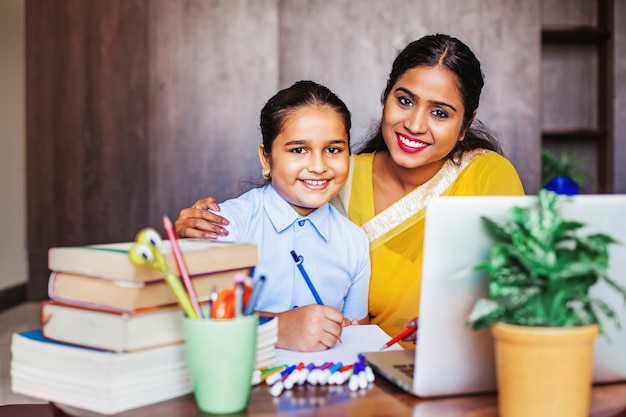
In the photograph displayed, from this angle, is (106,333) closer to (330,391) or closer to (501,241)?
(330,391)

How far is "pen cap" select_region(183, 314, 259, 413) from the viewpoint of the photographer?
0.78m

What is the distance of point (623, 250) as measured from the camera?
88 centimetres

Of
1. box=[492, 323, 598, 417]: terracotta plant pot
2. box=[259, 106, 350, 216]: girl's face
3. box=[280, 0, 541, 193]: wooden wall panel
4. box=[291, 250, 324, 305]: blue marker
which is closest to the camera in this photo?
box=[492, 323, 598, 417]: terracotta plant pot

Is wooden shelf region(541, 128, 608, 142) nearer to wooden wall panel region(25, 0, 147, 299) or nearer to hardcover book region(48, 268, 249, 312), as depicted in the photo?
wooden wall panel region(25, 0, 147, 299)

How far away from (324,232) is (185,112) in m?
2.83

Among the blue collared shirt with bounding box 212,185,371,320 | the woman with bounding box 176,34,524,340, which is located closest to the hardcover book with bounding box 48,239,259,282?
the blue collared shirt with bounding box 212,185,371,320

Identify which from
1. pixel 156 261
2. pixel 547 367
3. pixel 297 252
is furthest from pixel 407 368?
pixel 297 252

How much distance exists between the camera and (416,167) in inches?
72.5

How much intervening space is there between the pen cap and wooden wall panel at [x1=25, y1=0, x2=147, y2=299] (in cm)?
360

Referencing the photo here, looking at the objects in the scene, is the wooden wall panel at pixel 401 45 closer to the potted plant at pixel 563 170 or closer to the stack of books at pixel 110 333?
the potted plant at pixel 563 170

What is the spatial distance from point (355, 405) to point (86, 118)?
12.5 feet

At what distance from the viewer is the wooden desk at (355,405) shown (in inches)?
33.1

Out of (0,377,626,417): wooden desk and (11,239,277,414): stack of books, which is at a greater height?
(11,239,277,414): stack of books

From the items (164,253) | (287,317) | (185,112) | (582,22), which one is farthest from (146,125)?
(164,253)
